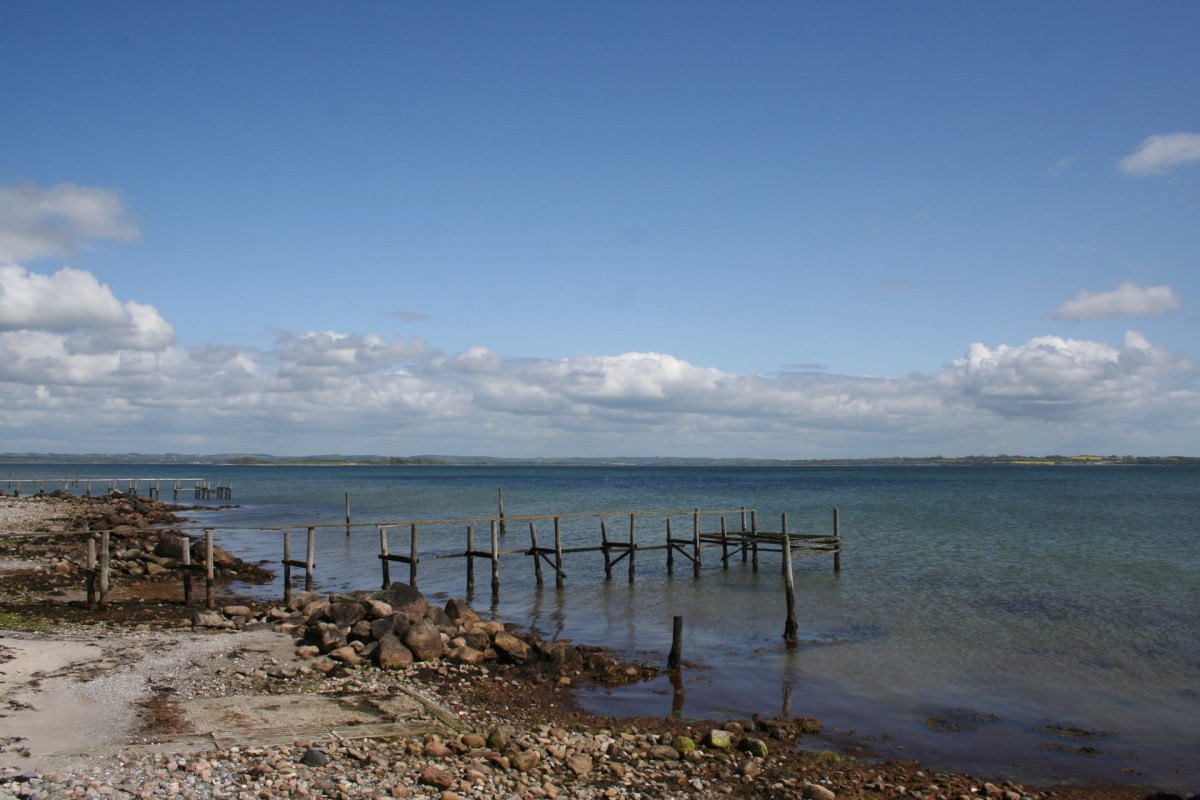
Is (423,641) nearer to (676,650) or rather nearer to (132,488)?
(676,650)

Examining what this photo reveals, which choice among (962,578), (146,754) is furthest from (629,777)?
(962,578)

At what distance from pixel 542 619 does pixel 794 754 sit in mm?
10947

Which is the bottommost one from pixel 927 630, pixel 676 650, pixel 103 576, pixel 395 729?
pixel 927 630

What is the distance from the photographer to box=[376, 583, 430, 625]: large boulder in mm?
16703

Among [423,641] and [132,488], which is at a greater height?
[423,641]

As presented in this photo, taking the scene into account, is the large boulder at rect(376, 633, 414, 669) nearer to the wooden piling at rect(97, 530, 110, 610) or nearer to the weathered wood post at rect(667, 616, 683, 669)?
the weathered wood post at rect(667, 616, 683, 669)

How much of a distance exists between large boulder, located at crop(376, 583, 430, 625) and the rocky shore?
4 centimetres

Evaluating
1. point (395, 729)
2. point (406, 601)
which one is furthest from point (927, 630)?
point (395, 729)

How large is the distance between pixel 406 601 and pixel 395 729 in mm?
6710

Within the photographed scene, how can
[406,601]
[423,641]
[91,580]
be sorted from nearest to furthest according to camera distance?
1. [423,641]
2. [406,601]
3. [91,580]

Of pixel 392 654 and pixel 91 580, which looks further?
Answer: pixel 91 580

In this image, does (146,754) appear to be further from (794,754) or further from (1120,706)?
(1120,706)

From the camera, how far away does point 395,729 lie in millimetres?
10820

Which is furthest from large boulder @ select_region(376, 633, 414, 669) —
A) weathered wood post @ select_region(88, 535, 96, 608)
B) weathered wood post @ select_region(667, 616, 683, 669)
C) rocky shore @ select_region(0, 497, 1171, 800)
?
weathered wood post @ select_region(88, 535, 96, 608)
